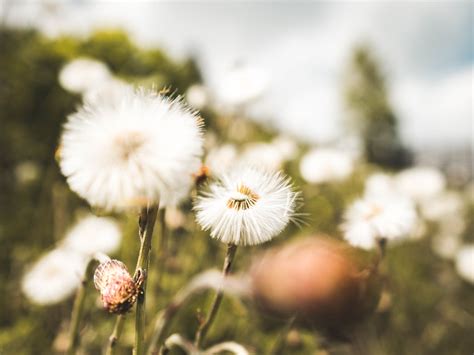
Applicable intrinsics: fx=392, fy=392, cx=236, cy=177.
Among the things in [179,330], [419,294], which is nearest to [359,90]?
[419,294]

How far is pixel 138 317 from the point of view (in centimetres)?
56

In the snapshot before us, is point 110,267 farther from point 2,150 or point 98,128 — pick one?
point 2,150

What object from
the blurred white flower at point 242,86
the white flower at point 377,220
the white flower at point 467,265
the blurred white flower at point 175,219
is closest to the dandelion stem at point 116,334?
the white flower at point 377,220

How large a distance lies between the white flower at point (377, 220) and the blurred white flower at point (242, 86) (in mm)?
1073

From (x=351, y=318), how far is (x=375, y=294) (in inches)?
8.2

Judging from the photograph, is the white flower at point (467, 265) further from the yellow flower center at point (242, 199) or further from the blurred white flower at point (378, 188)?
the yellow flower center at point (242, 199)

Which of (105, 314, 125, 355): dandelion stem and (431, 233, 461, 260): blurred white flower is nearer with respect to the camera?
(105, 314, 125, 355): dandelion stem

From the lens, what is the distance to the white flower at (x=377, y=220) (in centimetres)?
92

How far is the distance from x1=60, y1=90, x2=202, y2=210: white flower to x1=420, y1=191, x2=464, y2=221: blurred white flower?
395 cm

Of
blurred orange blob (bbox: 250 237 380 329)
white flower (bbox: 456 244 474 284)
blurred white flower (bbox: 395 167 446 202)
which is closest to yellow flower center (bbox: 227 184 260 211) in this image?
blurred orange blob (bbox: 250 237 380 329)

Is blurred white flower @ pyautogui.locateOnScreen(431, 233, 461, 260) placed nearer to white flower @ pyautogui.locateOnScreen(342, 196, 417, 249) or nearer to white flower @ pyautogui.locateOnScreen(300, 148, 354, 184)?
white flower @ pyautogui.locateOnScreen(300, 148, 354, 184)

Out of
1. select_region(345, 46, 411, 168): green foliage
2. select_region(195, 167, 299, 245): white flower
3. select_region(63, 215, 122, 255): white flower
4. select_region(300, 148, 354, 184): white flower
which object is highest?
select_region(345, 46, 411, 168): green foliage

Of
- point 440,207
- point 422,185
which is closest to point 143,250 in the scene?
point 422,185

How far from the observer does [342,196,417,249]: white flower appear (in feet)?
3.02
